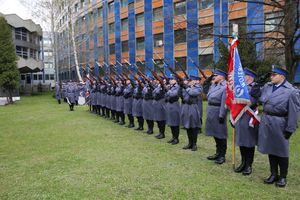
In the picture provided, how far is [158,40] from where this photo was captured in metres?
34.0

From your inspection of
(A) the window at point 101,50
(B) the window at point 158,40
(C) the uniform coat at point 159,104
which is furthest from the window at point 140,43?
(C) the uniform coat at point 159,104

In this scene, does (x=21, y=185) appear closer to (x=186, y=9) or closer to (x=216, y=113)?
(x=216, y=113)

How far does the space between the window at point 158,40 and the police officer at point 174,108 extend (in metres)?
25.1

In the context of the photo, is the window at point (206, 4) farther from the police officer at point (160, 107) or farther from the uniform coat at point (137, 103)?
the police officer at point (160, 107)

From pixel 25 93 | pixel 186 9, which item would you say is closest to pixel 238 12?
pixel 186 9

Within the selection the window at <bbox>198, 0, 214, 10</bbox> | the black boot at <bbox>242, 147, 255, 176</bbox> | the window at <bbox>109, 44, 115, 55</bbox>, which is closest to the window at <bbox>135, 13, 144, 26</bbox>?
the window at <bbox>109, 44, 115, 55</bbox>

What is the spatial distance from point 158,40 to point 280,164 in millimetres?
29522

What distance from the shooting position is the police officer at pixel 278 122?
509 cm

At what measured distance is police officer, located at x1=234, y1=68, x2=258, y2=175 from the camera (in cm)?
577

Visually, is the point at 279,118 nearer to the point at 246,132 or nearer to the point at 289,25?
the point at 246,132

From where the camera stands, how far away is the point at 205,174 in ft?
19.3

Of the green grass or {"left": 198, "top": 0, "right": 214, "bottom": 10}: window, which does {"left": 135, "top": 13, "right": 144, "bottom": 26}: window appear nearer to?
{"left": 198, "top": 0, "right": 214, "bottom": 10}: window

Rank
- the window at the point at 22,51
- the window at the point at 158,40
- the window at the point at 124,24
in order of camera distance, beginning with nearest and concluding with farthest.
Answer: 1. the window at the point at 158,40
2. the window at the point at 124,24
3. the window at the point at 22,51

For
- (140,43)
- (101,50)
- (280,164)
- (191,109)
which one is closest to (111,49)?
(101,50)
